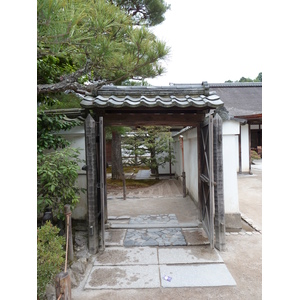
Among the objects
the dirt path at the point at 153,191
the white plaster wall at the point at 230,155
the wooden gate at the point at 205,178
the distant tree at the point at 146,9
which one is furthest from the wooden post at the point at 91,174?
the distant tree at the point at 146,9

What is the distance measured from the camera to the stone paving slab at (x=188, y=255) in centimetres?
371

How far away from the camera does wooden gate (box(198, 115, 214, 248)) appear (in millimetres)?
4040

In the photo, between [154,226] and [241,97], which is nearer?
[154,226]

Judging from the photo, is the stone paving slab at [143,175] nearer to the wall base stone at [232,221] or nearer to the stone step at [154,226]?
the stone step at [154,226]

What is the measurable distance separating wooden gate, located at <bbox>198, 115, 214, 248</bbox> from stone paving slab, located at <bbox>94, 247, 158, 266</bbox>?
1184 mm

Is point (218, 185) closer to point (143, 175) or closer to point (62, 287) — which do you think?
point (62, 287)

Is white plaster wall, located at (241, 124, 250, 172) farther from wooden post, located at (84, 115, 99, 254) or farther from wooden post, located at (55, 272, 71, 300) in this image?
wooden post, located at (55, 272, 71, 300)

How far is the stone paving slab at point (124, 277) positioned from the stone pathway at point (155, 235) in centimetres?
77

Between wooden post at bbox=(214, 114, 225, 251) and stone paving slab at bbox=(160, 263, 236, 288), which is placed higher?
wooden post at bbox=(214, 114, 225, 251)

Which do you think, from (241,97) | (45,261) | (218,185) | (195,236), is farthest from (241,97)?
(45,261)

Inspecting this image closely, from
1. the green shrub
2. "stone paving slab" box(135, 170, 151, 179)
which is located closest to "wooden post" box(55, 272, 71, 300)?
the green shrub

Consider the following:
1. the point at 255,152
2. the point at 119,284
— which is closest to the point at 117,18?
the point at 119,284

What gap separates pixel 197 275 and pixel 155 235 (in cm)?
153

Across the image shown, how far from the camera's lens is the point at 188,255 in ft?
12.8
